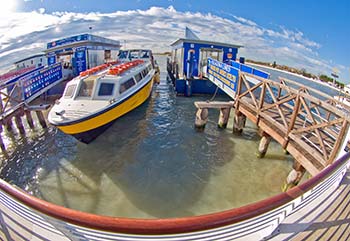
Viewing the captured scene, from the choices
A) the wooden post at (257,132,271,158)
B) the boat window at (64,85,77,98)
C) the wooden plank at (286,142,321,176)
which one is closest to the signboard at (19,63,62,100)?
the boat window at (64,85,77,98)

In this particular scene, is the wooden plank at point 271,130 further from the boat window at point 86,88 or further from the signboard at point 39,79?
the signboard at point 39,79

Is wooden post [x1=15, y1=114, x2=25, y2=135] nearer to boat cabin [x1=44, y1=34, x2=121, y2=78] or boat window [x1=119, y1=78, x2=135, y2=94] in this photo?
boat window [x1=119, y1=78, x2=135, y2=94]

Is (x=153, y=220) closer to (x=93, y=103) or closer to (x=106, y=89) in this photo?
(x=93, y=103)

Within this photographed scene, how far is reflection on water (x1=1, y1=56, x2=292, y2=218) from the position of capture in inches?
246

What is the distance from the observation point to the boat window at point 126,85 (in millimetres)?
10438

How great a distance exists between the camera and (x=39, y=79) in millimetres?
13094

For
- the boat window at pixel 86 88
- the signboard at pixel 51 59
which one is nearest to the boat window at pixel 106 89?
the boat window at pixel 86 88

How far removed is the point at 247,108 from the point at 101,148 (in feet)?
20.8

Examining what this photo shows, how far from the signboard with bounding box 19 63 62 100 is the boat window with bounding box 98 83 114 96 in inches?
172

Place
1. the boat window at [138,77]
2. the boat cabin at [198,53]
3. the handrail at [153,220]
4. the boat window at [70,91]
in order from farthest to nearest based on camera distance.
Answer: the boat cabin at [198,53] → the boat window at [138,77] → the boat window at [70,91] → the handrail at [153,220]

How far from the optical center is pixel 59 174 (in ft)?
24.9

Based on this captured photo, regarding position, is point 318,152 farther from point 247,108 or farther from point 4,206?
point 4,206

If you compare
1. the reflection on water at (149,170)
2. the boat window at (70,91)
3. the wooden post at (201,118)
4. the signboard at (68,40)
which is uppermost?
the signboard at (68,40)

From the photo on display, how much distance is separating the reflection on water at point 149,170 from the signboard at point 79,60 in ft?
27.9
